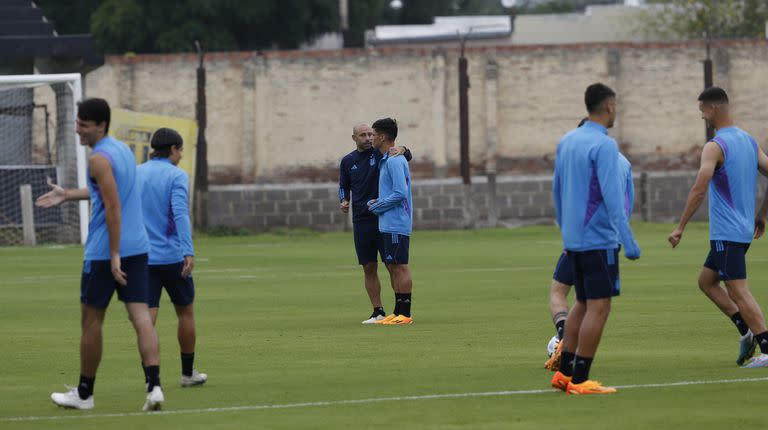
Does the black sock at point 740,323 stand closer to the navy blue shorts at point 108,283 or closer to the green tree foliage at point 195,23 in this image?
the navy blue shorts at point 108,283

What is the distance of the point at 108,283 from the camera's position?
9281 mm

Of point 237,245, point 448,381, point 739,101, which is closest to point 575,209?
point 448,381

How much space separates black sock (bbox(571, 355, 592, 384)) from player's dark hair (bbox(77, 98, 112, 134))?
316cm

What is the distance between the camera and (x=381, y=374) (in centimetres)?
1111

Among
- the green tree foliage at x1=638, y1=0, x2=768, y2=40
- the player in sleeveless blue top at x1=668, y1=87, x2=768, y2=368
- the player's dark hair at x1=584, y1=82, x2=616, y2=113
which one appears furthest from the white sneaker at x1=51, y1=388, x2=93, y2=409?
the green tree foliage at x1=638, y1=0, x2=768, y2=40

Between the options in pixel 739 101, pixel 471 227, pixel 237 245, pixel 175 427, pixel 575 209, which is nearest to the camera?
pixel 175 427

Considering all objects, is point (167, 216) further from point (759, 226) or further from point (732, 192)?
point (759, 226)

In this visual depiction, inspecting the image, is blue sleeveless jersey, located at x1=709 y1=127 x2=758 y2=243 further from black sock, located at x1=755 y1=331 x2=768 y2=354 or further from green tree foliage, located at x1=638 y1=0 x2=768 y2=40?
green tree foliage, located at x1=638 y1=0 x2=768 y2=40

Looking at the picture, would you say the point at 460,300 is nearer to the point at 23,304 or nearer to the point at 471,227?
the point at 23,304

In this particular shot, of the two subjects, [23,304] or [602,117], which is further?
[23,304]

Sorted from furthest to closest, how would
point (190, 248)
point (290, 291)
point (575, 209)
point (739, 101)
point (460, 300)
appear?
point (739, 101), point (290, 291), point (460, 300), point (190, 248), point (575, 209)

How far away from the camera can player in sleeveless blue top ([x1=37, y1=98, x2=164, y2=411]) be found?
918cm

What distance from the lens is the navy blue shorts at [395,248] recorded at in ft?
49.3

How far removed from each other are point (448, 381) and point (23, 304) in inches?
364
